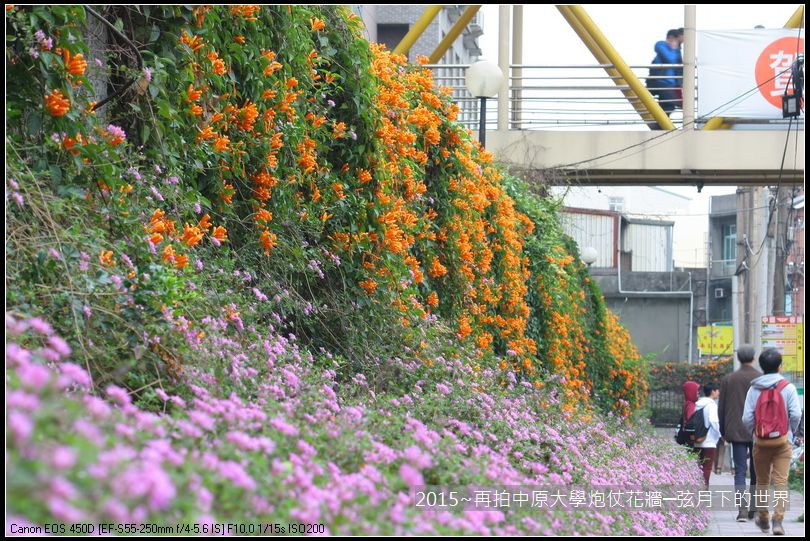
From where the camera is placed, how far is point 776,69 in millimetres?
15211

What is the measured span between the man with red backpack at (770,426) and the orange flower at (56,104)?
5640mm

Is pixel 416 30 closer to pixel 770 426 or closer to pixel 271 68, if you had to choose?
pixel 770 426

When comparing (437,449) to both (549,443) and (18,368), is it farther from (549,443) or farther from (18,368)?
(549,443)

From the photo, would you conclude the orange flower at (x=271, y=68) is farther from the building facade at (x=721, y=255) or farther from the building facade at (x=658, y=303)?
the building facade at (x=721, y=255)

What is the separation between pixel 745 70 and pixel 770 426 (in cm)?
871

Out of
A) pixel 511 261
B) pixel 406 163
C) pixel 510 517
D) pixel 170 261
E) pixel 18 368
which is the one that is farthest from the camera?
pixel 511 261

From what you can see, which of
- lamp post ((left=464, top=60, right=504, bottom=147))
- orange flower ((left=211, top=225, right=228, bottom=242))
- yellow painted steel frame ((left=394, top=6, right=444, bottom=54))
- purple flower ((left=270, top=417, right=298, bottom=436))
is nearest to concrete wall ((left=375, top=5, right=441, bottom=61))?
yellow painted steel frame ((left=394, top=6, right=444, bottom=54))

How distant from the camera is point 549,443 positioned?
608 centimetres

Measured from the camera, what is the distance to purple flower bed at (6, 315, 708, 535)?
72.2 inches

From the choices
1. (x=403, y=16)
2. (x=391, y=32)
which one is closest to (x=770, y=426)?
(x=403, y=16)

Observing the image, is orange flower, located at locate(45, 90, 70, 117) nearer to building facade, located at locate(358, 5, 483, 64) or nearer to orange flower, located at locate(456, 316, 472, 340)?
orange flower, located at locate(456, 316, 472, 340)

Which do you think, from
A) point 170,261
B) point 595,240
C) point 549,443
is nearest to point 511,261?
point 549,443

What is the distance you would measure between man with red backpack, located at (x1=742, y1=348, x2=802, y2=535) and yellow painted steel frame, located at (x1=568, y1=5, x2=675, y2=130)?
739 centimetres

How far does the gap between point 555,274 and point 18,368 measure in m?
10.1
